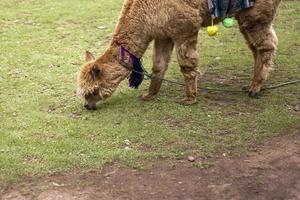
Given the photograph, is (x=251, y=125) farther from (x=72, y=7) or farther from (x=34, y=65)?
(x=72, y=7)

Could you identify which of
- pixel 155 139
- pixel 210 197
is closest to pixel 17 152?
pixel 155 139

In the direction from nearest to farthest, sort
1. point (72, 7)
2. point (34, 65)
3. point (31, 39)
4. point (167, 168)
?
point (167, 168), point (34, 65), point (31, 39), point (72, 7)

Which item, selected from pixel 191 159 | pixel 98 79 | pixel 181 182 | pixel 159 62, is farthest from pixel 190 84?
pixel 181 182

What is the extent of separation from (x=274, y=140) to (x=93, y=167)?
6.34 ft

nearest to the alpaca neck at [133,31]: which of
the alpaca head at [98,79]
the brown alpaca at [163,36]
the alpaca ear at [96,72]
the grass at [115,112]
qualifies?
the brown alpaca at [163,36]

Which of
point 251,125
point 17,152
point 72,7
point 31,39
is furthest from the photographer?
point 72,7

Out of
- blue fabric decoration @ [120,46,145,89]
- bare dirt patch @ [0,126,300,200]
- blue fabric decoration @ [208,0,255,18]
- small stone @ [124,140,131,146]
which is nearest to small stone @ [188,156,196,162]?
bare dirt patch @ [0,126,300,200]

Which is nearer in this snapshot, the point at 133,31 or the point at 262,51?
the point at 133,31

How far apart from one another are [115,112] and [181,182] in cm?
183

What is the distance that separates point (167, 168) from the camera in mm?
5059

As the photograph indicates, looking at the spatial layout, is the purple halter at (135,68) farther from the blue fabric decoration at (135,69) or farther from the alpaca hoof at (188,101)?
the alpaca hoof at (188,101)

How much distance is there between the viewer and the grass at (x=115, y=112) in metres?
5.36

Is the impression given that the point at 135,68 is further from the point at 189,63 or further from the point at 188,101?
the point at 188,101

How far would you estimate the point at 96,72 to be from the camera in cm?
618
